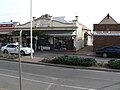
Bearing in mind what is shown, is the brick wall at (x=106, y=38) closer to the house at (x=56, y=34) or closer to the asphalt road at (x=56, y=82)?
the house at (x=56, y=34)

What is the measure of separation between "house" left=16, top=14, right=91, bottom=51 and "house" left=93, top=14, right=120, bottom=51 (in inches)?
139

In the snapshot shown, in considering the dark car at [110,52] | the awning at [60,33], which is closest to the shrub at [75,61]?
the dark car at [110,52]

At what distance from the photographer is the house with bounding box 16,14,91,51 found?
43.5m

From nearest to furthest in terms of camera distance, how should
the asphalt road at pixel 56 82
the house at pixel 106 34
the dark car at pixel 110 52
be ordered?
1. the asphalt road at pixel 56 82
2. the dark car at pixel 110 52
3. the house at pixel 106 34

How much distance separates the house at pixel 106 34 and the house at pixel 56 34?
3521mm

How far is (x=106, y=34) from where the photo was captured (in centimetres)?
4128

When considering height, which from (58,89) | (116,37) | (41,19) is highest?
(41,19)

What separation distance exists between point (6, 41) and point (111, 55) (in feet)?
74.6

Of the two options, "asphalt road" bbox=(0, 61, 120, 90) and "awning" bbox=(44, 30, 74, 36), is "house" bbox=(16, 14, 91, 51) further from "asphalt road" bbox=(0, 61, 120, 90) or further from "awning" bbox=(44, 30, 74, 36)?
"asphalt road" bbox=(0, 61, 120, 90)

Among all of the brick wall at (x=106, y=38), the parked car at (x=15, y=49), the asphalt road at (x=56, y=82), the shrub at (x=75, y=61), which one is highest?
the brick wall at (x=106, y=38)

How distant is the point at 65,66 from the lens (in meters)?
23.5

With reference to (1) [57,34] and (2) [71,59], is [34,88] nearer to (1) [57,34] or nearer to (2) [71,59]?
(2) [71,59]

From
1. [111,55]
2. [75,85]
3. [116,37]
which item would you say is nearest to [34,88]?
[75,85]

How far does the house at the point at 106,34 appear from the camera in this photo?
40875mm
